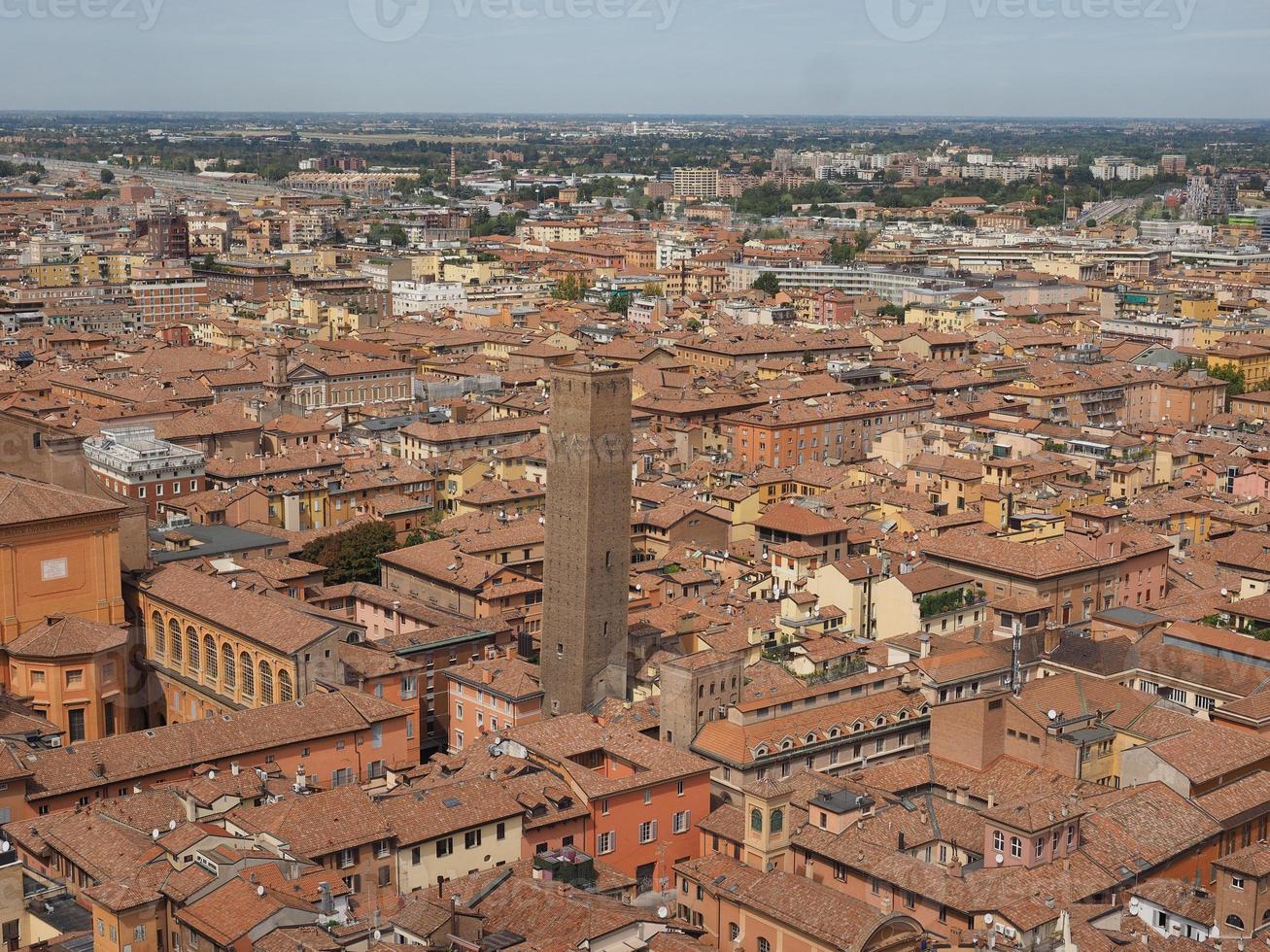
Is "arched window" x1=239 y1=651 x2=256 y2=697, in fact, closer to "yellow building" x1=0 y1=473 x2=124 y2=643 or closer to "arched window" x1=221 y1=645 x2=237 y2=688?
"arched window" x1=221 y1=645 x2=237 y2=688

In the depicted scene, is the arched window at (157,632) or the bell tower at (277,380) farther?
the bell tower at (277,380)

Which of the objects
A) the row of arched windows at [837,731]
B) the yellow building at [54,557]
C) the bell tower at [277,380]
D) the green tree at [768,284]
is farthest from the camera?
the green tree at [768,284]

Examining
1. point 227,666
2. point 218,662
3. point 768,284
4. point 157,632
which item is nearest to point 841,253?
→ point 768,284

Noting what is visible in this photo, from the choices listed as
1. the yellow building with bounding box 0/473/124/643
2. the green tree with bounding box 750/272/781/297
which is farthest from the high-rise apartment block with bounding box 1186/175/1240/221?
the yellow building with bounding box 0/473/124/643

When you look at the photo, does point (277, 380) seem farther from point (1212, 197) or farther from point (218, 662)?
point (1212, 197)

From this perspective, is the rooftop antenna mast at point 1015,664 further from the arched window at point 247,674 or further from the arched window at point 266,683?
the arched window at point 247,674

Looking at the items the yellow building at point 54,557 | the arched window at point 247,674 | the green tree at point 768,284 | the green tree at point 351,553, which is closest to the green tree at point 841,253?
the green tree at point 768,284

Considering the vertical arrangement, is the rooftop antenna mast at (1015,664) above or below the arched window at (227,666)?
above
